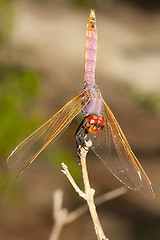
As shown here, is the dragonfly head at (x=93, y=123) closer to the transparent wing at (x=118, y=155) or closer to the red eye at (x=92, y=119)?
the red eye at (x=92, y=119)

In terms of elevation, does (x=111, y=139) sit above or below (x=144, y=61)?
below

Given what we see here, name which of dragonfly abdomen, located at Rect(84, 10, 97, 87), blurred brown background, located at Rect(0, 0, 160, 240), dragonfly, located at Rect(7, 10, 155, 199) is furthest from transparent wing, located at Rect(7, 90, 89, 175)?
blurred brown background, located at Rect(0, 0, 160, 240)

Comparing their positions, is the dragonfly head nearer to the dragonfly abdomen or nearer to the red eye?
the red eye

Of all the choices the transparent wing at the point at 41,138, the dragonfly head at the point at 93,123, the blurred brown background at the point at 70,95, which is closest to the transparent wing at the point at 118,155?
the dragonfly head at the point at 93,123

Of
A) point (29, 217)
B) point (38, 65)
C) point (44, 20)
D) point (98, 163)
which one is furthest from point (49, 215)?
point (44, 20)

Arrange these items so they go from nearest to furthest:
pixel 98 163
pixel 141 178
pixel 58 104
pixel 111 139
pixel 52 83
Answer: pixel 141 178 → pixel 111 139 → pixel 98 163 → pixel 58 104 → pixel 52 83

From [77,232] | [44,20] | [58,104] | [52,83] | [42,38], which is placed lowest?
[77,232]

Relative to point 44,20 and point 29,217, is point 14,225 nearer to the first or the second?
point 29,217
